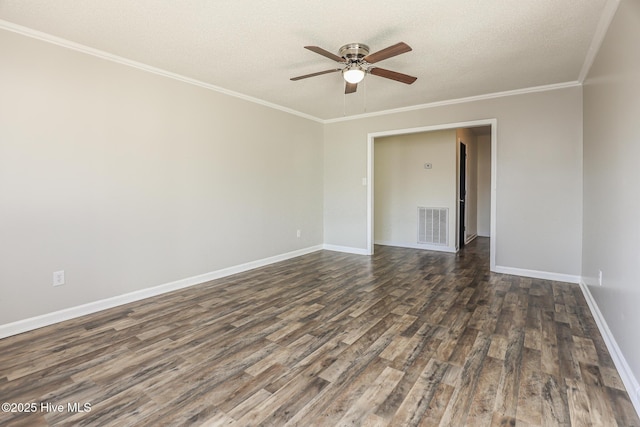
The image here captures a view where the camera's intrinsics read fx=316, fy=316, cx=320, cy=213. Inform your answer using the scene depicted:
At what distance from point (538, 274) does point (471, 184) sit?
3.57m

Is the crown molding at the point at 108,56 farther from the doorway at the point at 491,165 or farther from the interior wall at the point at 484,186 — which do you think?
the interior wall at the point at 484,186

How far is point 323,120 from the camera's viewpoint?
5.94 m

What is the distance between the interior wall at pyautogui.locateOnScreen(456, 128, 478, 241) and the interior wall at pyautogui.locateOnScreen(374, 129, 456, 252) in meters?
0.88

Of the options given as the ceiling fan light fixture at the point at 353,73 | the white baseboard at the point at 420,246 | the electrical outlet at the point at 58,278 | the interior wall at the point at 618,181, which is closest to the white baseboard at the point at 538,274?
the interior wall at the point at 618,181

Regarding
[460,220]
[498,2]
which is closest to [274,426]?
[498,2]

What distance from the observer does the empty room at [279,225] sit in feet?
6.06

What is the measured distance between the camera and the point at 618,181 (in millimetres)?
2172

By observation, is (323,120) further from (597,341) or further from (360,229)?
(597,341)

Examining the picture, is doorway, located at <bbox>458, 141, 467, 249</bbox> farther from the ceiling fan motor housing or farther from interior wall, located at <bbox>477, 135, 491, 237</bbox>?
the ceiling fan motor housing

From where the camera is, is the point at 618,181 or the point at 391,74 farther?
the point at 391,74

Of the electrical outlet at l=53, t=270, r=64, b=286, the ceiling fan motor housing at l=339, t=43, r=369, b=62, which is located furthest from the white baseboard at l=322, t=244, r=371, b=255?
the electrical outlet at l=53, t=270, r=64, b=286

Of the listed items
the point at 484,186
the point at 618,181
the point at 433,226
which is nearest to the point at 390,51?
the point at 618,181

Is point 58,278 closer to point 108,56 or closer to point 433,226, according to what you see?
point 108,56

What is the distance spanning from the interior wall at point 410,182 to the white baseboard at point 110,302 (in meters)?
3.00
